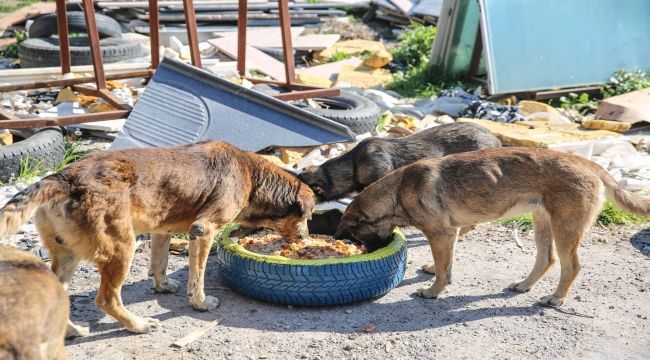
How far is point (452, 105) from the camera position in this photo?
12.3m

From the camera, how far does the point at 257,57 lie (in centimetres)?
1441

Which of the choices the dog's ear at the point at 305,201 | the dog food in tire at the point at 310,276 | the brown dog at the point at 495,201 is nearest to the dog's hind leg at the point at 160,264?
the dog food in tire at the point at 310,276

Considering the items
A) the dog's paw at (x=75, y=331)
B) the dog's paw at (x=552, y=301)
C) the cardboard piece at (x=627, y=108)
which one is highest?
the cardboard piece at (x=627, y=108)

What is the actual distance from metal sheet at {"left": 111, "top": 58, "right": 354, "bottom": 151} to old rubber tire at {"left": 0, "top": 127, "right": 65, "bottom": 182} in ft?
2.79

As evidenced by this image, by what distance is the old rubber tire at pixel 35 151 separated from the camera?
327 inches

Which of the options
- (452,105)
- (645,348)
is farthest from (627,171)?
(645,348)

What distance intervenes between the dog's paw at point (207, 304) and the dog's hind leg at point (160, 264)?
43cm

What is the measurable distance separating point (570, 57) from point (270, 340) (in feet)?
29.6

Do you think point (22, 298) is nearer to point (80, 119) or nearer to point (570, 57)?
point (80, 119)

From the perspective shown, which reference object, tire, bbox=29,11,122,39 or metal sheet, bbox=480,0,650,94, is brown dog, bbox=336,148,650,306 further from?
tire, bbox=29,11,122,39

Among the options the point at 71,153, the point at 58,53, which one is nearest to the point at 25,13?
the point at 58,53

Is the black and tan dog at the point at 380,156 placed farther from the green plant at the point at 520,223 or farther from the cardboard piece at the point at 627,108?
the cardboard piece at the point at 627,108

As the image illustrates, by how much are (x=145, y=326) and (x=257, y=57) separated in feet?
30.1

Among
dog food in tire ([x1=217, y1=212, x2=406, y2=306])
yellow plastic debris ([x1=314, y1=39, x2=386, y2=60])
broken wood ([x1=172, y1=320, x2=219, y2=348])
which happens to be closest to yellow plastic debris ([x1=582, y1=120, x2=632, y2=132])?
yellow plastic debris ([x1=314, y1=39, x2=386, y2=60])
